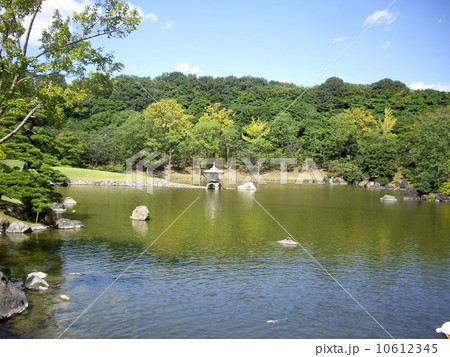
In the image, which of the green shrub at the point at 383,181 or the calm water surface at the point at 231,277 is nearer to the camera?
the calm water surface at the point at 231,277

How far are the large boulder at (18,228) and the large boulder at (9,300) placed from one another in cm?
1145

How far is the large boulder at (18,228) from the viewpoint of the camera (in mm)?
22125

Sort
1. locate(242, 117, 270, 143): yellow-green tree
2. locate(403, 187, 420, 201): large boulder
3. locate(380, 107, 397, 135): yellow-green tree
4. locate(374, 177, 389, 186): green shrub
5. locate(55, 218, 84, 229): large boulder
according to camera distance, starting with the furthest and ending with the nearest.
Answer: locate(380, 107, 397, 135): yellow-green tree → locate(242, 117, 270, 143): yellow-green tree → locate(374, 177, 389, 186): green shrub → locate(403, 187, 420, 201): large boulder → locate(55, 218, 84, 229): large boulder

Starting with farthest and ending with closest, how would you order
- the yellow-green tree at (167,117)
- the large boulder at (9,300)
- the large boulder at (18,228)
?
the yellow-green tree at (167,117), the large boulder at (18,228), the large boulder at (9,300)

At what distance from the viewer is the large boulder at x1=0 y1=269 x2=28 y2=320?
36.5 ft

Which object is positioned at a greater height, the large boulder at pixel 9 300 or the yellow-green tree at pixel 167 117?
the yellow-green tree at pixel 167 117

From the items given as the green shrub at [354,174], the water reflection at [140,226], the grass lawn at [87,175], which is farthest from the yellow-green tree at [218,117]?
the water reflection at [140,226]

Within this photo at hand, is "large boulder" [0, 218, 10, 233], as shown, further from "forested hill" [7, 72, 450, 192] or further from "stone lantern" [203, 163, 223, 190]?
"forested hill" [7, 72, 450, 192]

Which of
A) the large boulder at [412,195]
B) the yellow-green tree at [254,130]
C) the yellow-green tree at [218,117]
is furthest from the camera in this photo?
the yellow-green tree at [218,117]

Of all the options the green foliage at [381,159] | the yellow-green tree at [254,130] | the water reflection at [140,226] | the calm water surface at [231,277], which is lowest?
the calm water surface at [231,277]

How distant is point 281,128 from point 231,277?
216ft

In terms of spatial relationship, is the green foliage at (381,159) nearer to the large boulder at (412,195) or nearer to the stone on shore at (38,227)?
the large boulder at (412,195)

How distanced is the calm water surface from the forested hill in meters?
32.6

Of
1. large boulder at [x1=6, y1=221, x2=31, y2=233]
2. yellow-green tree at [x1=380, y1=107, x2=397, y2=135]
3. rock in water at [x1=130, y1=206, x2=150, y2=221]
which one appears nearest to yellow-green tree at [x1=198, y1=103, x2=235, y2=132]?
yellow-green tree at [x1=380, y1=107, x2=397, y2=135]
